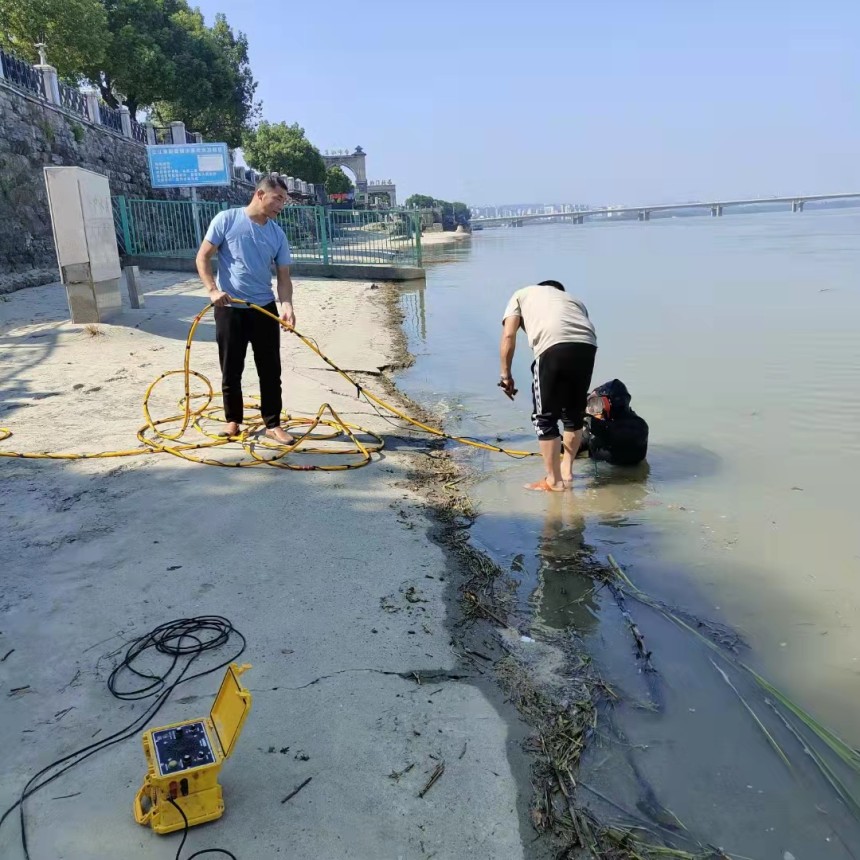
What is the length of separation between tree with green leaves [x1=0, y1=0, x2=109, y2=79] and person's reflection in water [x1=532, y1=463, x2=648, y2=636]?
2405 cm

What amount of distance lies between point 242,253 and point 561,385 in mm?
2501

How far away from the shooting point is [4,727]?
2412mm

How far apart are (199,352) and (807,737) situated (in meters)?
7.81

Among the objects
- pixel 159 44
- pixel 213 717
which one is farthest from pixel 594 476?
pixel 159 44

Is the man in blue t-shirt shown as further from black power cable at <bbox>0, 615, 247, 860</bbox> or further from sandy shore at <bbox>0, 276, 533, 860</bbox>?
black power cable at <bbox>0, 615, 247, 860</bbox>

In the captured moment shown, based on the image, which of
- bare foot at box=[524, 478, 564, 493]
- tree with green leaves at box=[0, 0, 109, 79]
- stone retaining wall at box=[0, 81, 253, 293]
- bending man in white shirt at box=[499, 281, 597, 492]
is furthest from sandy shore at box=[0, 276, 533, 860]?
tree with green leaves at box=[0, 0, 109, 79]

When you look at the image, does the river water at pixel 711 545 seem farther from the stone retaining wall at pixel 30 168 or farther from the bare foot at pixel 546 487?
the stone retaining wall at pixel 30 168

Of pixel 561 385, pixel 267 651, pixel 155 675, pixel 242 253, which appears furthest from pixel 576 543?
pixel 242 253

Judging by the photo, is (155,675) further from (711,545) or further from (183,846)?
(711,545)

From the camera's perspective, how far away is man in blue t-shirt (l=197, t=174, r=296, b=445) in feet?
16.8

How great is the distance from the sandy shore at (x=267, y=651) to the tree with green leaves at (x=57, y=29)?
71.5ft

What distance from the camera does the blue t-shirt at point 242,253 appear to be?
5180 millimetres

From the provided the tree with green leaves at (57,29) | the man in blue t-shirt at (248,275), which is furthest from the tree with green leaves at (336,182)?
the man in blue t-shirt at (248,275)

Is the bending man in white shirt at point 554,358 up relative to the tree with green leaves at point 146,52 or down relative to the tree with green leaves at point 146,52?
down
